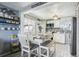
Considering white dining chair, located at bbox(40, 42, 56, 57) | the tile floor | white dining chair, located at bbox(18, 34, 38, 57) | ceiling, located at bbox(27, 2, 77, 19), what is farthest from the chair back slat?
ceiling, located at bbox(27, 2, 77, 19)

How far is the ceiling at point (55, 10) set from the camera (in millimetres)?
1494

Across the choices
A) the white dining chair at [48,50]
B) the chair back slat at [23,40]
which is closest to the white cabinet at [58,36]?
the white dining chair at [48,50]

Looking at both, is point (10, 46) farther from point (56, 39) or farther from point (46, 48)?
point (56, 39)

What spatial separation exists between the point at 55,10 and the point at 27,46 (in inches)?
34.0

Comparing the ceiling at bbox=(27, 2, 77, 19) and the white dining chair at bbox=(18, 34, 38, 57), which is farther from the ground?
the ceiling at bbox=(27, 2, 77, 19)

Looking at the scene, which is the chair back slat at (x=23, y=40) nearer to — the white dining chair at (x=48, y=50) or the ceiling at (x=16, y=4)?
the white dining chair at (x=48, y=50)

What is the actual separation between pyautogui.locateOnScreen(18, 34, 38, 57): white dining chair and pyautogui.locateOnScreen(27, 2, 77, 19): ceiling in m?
0.49

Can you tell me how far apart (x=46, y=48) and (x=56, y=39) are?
10.0 inches

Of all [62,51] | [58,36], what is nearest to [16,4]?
[58,36]

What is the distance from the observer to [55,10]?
1.53 meters

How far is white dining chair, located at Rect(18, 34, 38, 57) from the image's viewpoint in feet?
5.18

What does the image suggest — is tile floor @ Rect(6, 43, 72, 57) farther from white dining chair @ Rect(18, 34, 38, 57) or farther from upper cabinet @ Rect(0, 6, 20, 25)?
upper cabinet @ Rect(0, 6, 20, 25)

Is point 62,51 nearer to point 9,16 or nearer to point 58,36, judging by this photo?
point 58,36

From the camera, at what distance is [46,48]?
1577 mm
